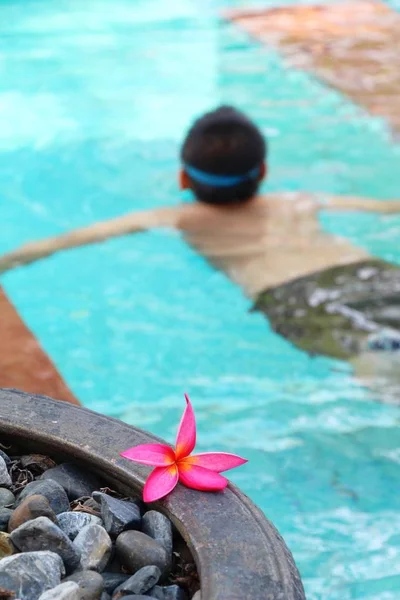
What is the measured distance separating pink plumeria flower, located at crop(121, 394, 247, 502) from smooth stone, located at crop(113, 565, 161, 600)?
0.32 ft

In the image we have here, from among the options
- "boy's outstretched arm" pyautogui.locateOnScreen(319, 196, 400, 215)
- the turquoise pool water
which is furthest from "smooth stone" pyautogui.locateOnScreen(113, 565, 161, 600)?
"boy's outstretched arm" pyautogui.locateOnScreen(319, 196, 400, 215)

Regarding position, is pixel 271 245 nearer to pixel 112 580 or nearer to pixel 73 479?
pixel 73 479

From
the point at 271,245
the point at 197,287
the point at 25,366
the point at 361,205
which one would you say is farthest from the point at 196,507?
the point at 361,205

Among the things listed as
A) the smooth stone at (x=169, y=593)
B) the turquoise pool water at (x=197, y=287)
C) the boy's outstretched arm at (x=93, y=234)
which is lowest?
the turquoise pool water at (x=197, y=287)

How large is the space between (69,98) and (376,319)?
3.26 meters

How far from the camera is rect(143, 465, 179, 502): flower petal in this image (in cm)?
113

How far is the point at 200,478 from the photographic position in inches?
45.4

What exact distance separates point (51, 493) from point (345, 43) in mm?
5938

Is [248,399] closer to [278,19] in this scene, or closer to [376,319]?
[376,319]

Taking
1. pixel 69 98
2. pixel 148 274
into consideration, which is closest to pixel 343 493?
pixel 148 274

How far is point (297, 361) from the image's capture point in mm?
2869

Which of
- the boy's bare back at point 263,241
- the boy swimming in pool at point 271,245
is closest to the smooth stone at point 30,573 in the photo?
the boy swimming in pool at point 271,245

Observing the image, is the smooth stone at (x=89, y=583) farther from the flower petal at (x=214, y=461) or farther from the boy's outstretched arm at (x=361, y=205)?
the boy's outstretched arm at (x=361, y=205)

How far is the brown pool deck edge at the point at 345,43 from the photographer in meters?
5.58
